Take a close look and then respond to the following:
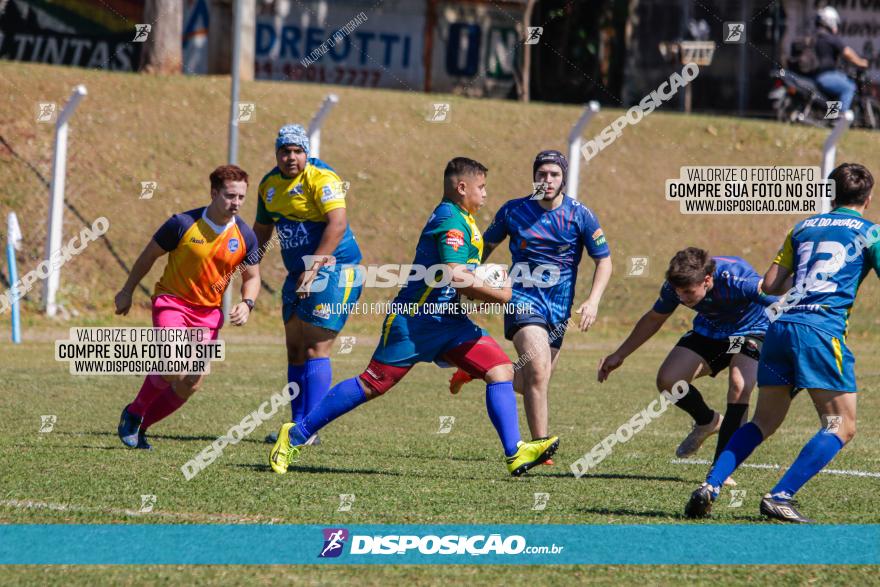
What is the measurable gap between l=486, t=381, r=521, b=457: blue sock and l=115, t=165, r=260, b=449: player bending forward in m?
1.79

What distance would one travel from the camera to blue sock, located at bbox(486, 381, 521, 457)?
27.1 ft

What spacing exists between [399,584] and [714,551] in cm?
152

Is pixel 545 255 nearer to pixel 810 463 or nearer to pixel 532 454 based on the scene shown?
pixel 532 454

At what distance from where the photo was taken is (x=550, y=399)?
13391 mm

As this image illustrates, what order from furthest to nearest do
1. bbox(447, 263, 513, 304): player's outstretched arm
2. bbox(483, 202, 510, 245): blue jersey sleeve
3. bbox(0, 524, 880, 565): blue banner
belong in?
bbox(483, 202, 510, 245): blue jersey sleeve → bbox(447, 263, 513, 304): player's outstretched arm → bbox(0, 524, 880, 565): blue banner

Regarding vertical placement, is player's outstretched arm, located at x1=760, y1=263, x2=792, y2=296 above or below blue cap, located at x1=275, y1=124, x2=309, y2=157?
below

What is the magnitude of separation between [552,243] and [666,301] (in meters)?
1.04

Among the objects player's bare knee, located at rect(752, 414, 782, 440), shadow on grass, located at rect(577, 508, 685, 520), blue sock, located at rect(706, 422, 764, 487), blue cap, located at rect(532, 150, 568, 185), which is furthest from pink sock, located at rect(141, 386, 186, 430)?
player's bare knee, located at rect(752, 414, 782, 440)

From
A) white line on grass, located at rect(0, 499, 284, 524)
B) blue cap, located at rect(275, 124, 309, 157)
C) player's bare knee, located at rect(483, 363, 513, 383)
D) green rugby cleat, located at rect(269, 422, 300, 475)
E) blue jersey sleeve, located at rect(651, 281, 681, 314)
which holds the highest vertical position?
blue cap, located at rect(275, 124, 309, 157)

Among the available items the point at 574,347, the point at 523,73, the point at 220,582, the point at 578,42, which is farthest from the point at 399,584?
the point at 578,42

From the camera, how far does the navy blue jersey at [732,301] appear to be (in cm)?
862

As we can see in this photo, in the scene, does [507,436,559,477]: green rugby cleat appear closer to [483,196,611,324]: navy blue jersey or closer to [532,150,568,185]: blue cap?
[483,196,611,324]: navy blue jersey

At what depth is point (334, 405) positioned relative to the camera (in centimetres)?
834

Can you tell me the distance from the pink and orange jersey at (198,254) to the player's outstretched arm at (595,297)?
2.32m
